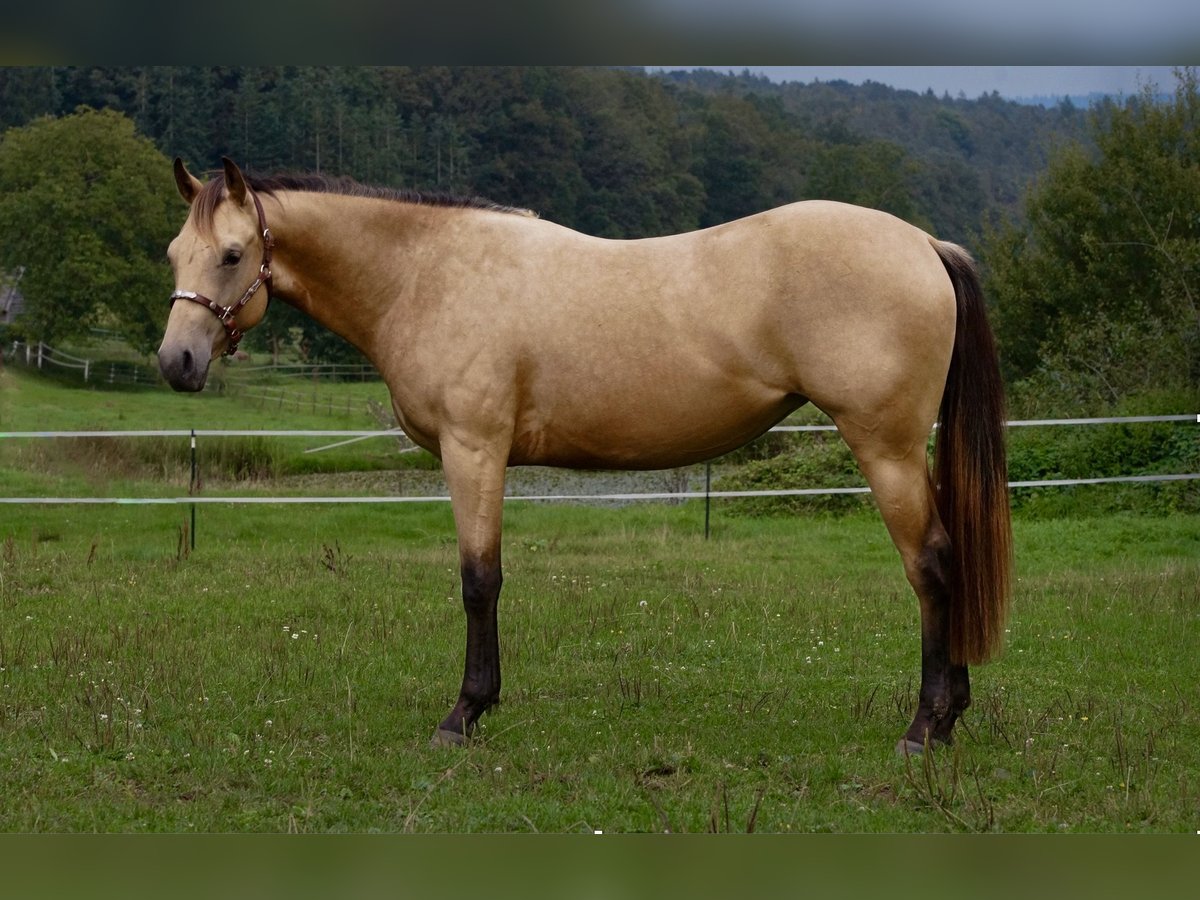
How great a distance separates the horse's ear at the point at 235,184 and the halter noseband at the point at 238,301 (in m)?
0.10

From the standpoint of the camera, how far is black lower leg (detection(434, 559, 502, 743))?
512 cm

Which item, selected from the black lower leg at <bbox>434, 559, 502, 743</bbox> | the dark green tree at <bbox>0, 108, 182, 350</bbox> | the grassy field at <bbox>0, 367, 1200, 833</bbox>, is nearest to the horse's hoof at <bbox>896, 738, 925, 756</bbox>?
the grassy field at <bbox>0, 367, 1200, 833</bbox>

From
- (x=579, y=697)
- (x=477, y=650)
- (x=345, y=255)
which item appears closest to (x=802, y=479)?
(x=579, y=697)

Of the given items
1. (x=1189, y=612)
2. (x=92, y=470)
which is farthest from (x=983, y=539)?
(x=92, y=470)

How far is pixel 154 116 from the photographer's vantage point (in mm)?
19750

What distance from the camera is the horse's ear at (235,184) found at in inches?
195

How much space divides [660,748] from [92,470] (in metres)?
12.4

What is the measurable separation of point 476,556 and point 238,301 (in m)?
1.58

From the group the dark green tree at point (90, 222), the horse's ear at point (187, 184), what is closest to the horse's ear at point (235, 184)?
the horse's ear at point (187, 184)

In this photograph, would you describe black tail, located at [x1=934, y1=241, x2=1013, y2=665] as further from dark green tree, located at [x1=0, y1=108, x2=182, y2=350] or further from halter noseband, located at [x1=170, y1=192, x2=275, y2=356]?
dark green tree, located at [x1=0, y1=108, x2=182, y2=350]

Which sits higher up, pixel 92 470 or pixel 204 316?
pixel 204 316

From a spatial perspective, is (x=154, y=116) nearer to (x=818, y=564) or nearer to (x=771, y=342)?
(x=818, y=564)

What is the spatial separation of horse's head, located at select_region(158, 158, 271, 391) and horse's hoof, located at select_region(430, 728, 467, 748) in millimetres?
1866

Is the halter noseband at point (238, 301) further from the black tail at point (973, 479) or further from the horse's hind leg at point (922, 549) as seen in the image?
the black tail at point (973, 479)
